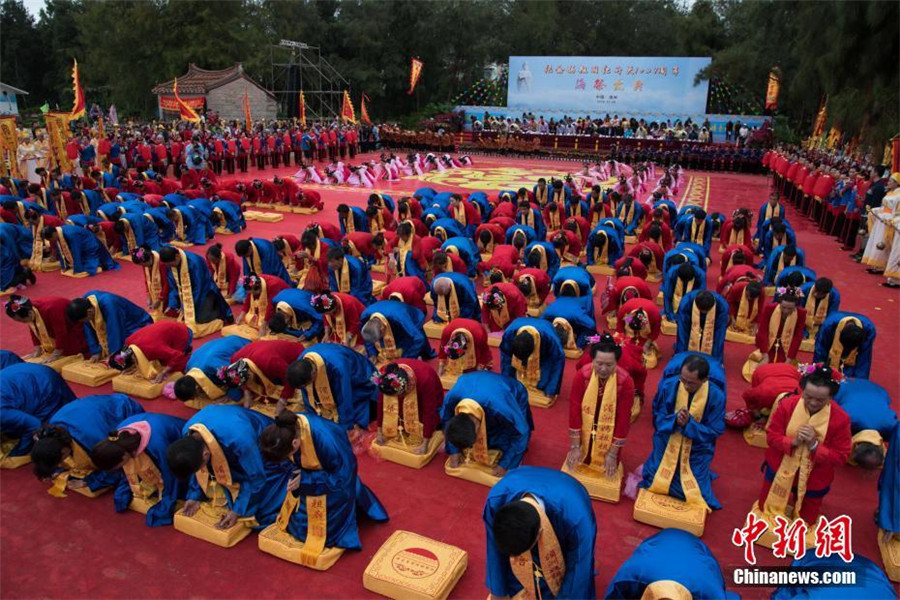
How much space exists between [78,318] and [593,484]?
4311 mm

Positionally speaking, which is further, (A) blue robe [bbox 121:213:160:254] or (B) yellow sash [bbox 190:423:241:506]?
(A) blue robe [bbox 121:213:160:254]

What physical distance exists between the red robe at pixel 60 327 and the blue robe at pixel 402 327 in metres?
2.52

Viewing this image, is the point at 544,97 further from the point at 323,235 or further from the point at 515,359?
the point at 515,359

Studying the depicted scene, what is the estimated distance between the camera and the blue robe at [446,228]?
918cm

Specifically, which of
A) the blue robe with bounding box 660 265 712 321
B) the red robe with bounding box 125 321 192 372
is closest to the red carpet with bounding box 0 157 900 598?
the red robe with bounding box 125 321 192 372

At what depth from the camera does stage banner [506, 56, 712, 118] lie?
24906mm

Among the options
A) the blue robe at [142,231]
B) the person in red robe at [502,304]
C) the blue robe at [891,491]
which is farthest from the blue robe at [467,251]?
the blue robe at [891,491]

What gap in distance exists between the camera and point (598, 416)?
13.7 feet

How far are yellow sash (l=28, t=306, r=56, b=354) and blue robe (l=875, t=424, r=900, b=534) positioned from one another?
638 cm

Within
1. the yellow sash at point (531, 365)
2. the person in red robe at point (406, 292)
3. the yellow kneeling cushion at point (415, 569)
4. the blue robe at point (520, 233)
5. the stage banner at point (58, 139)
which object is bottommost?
the yellow kneeling cushion at point (415, 569)

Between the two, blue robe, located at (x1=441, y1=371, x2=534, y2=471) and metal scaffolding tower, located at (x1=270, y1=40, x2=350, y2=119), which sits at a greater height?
metal scaffolding tower, located at (x1=270, y1=40, x2=350, y2=119)

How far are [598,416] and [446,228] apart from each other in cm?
554

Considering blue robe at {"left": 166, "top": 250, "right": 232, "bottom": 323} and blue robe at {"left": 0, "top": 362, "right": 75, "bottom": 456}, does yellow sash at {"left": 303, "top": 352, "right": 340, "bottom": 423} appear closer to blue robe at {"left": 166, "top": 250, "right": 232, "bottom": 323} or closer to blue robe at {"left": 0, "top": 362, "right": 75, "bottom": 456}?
blue robe at {"left": 0, "top": 362, "right": 75, "bottom": 456}

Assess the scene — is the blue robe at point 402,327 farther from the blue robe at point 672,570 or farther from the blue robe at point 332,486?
the blue robe at point 672,570
